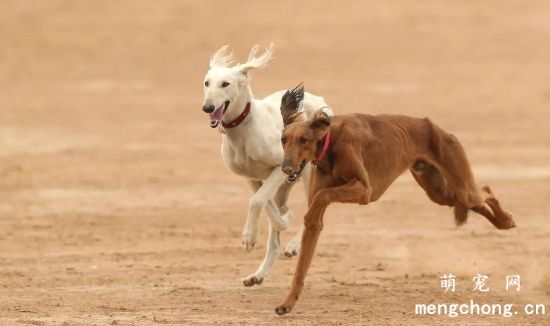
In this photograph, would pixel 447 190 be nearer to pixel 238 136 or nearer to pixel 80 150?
pixel 238 136

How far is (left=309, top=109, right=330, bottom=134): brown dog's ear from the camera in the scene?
25.5 ft

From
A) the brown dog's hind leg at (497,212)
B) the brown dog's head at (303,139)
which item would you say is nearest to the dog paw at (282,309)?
the brown dog's head at (303,139)

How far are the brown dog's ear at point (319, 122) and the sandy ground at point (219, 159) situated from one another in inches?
51.0

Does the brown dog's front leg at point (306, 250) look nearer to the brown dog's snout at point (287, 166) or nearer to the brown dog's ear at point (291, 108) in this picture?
the brown dog's snout at point (287, 166)

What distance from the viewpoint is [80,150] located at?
58.1 ft

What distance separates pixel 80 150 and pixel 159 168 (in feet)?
5.62

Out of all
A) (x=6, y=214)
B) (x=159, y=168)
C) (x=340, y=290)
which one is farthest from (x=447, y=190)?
(x=159, y=168)

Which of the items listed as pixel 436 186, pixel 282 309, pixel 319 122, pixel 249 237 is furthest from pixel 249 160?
pixel 319 122

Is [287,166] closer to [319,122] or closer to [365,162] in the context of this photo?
[319,122]

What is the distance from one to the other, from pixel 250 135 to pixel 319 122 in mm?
1552

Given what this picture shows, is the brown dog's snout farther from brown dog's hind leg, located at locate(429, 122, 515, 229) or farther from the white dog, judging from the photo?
brown dog's hind leg, located at locate(429, 122, 515, 229)

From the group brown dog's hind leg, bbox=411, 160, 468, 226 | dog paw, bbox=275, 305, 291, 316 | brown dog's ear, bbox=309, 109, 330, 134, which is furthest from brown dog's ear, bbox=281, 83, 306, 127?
brown dog's hind leg, bbox=411, 160, 468, 226

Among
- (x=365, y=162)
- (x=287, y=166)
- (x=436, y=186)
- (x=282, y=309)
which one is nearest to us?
(x=287, y=166)

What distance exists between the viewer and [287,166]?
24.8 feet
